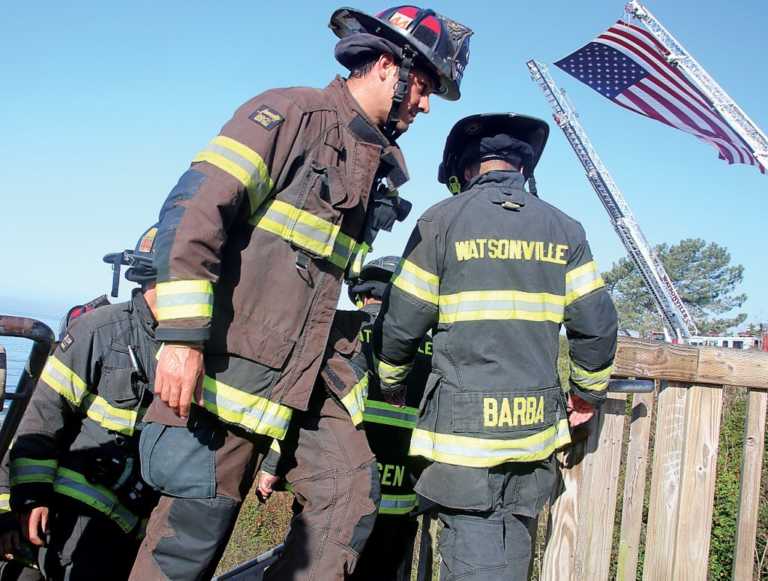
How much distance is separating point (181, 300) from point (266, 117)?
665mm

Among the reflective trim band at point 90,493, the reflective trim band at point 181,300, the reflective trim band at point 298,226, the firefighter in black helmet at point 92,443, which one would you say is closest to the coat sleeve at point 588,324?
the reflective trim band at point 298,226

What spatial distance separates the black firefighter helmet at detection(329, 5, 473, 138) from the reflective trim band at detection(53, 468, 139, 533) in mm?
2013

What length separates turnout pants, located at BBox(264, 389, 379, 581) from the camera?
223 centimetres

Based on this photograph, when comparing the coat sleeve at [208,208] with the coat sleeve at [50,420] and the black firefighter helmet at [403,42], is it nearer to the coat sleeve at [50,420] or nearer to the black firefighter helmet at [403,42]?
the black firefighter helmet at [403,42]

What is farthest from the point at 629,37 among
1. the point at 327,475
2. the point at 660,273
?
the point at 660,273

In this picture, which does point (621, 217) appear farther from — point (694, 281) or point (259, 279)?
point (259, 279)

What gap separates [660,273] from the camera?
34906mm

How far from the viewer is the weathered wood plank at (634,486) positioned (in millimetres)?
2990

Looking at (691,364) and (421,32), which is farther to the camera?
(691,364)

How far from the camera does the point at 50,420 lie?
2.94 m

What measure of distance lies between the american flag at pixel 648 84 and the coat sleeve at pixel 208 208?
11.8m

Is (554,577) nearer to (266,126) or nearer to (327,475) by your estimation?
(327,475)

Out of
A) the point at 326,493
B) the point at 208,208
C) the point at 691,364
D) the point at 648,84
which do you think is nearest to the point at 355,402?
the point at 326,493

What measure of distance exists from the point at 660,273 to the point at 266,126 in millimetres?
35786
